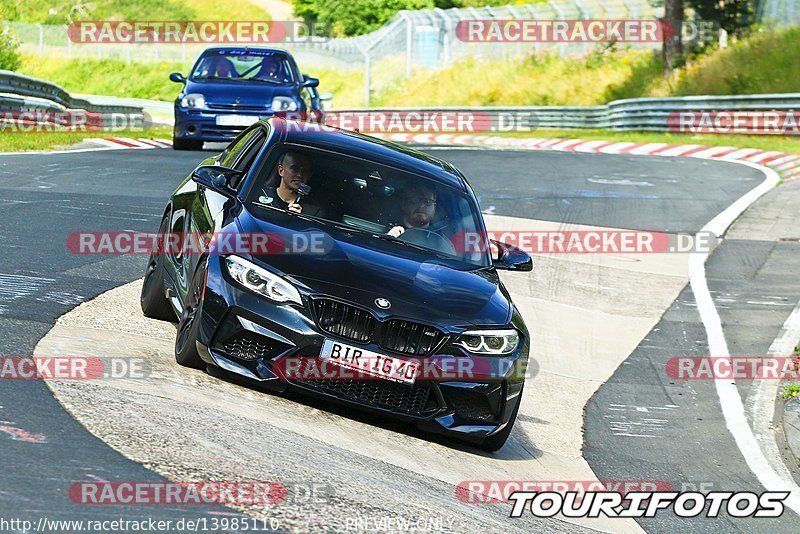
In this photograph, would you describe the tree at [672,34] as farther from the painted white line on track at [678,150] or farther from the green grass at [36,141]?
the green grass at [36,141]

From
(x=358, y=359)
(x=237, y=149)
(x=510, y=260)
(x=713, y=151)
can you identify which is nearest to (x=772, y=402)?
(x=510, y=260)

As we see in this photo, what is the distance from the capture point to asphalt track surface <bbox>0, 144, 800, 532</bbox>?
5023mm

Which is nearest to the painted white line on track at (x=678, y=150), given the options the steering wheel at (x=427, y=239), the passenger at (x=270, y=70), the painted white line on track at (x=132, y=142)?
the passenger at (x=270, y=70)

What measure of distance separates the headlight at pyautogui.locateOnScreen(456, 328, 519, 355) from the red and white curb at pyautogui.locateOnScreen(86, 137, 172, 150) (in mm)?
16306

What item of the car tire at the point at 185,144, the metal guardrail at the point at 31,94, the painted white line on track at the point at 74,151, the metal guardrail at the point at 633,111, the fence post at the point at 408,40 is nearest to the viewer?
the painted white line on track at the point at 74,151

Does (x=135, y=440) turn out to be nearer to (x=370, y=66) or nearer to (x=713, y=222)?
(x=713, y=222)

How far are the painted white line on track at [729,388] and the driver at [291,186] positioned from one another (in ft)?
9.83

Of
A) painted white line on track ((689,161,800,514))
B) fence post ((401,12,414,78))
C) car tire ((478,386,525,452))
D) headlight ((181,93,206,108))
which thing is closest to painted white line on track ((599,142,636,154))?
painted white line on track ((689,161,800,514))

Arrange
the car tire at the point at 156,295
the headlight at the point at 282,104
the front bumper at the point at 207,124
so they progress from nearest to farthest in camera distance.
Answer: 1. the car tire at the point at 156,295
2. the headlight at the point at 282,104
3. the front bumper at the point at 207,124

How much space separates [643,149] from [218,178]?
21.6 metres

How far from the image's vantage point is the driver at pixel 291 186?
7.57 m

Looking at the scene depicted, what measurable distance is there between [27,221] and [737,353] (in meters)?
6.40

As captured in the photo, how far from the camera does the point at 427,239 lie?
7656 mm

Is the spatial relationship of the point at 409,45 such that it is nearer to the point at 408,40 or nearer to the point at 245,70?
the point at 408,40
